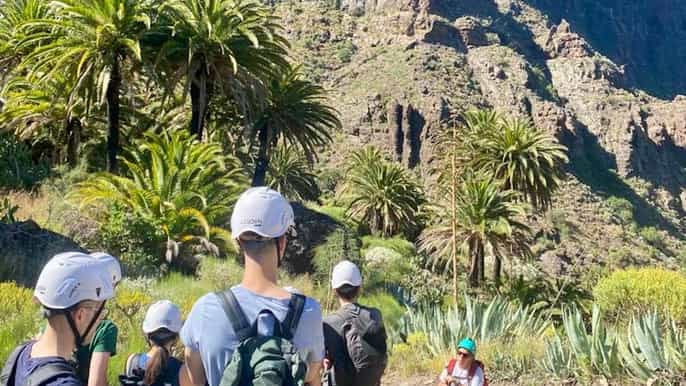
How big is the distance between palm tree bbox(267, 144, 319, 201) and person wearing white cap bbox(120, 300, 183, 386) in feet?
106

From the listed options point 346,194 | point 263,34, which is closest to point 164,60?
point 263,34

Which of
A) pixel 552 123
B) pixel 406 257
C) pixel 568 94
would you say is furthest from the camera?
pixel 568 94

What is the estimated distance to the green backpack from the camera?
7.70ft

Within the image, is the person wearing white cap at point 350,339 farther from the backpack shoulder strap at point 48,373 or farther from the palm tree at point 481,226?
the palm tree at point 481,226

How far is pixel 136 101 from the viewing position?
20.7m

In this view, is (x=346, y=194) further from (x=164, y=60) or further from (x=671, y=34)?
(x=671, y=34)

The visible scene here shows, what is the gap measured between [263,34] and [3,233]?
9067mm

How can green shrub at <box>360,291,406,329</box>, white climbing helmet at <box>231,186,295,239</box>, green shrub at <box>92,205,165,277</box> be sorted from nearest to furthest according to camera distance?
white climbing helmet at <box>231,186,295,239</box>
green shrub at <box>92,205,165,277</box>
green shrub at <box>360,291,406,329</box>

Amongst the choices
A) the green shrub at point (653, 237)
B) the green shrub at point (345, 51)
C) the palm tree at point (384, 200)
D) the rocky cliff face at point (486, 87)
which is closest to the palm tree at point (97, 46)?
the palm tree at point (384, 200)

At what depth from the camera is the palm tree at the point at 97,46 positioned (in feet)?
47.2

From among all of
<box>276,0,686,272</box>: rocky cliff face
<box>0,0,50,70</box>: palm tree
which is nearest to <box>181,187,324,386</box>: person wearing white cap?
A: <box>0,0,50,70</box>: palm tree

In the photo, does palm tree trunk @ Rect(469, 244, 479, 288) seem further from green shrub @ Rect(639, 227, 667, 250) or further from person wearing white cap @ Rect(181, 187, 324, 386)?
green shrub @ Rect(639, 227, 667, 250)

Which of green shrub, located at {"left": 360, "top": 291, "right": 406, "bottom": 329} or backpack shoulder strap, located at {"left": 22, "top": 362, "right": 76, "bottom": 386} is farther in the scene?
green shrub, located at {"left": 360, "top": 291, "right": 406, "bottom": 329}

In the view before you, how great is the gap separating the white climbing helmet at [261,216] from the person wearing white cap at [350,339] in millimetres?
1820
